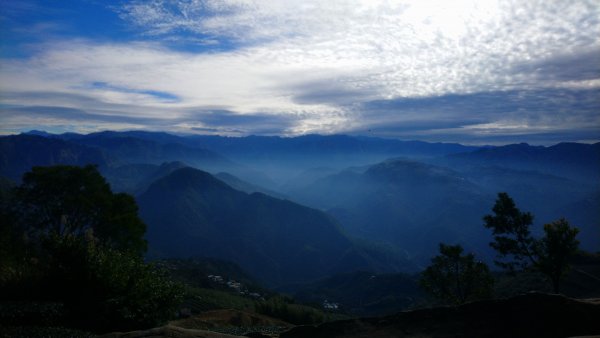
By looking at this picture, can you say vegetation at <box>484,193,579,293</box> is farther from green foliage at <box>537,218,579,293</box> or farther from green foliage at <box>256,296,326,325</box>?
green foliage at <box>256,296,326,325</box>

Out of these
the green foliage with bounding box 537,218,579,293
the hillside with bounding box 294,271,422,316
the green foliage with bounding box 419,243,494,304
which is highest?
the green foliage with bounding box 537,218,579,293

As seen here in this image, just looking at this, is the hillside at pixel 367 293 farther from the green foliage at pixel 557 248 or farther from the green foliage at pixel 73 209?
the green foliage at pixel 557 248

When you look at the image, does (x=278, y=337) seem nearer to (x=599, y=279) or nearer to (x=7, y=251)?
(x=7, y=251)

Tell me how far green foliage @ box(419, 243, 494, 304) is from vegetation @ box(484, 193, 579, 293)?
→ 263cm

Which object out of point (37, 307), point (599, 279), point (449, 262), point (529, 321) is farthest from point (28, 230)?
point (599, 279)

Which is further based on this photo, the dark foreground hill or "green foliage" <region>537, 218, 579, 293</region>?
"green foliage" <region>537, 218, 579, 293</region>

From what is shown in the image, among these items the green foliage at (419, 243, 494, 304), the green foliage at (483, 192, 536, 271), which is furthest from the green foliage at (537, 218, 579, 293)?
the green foliage at (419, 243, 494, 304)

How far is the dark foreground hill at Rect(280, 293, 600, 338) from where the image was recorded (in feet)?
46.1

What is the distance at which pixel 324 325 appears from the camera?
664 inches

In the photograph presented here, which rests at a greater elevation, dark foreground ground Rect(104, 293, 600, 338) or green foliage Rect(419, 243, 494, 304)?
dark foreground ground Rect(104, 293, 600, 338)

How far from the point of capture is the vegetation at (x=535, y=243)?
3105cm

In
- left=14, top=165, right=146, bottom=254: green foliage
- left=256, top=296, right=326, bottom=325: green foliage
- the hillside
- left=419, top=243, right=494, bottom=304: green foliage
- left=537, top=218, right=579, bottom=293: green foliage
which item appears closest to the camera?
left=537, top=218, right=579, bottom=293: green foliage

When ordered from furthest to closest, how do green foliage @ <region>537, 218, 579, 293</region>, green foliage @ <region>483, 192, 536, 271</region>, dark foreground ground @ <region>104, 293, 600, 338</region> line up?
1. green foliage @ <region>483, 192, 536, 271</region>
2. green foliage @ <region>537, 218, 579, 293</region>
3. dark foreground ground @ <region>104, 293, 600, 338</region>

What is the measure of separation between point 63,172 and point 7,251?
20943mm
